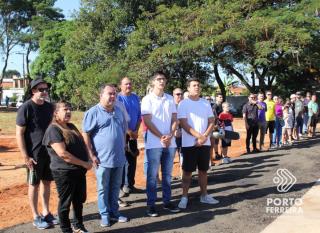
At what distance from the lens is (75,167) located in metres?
5.14

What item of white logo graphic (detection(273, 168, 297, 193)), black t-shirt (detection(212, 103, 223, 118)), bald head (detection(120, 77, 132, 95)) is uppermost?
bald head (detection(120, 77, 132, 95))

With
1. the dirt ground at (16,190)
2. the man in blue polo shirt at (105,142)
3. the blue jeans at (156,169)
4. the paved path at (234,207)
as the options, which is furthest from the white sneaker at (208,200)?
the dirt ground at (16,190)

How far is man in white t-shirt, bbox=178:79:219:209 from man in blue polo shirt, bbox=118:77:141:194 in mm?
879

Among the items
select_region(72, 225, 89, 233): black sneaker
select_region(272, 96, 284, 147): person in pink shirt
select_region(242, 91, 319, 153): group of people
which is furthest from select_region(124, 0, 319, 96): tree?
select_region(72, 225, 89, 233): black sneaker

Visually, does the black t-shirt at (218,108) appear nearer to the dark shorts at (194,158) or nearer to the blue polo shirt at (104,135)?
the dark shorts at (194,158)

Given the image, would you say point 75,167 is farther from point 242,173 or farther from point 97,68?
point 97,68

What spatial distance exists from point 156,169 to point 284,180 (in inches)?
138

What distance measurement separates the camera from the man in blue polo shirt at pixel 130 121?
7.18 m

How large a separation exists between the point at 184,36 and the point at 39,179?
18873 mm

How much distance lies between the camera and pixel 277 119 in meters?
14.1

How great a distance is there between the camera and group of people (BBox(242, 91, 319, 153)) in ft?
41.4

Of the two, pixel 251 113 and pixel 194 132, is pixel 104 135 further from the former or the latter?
pixel 251 113

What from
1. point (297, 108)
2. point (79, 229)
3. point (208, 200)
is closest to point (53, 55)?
point (297, 108)
